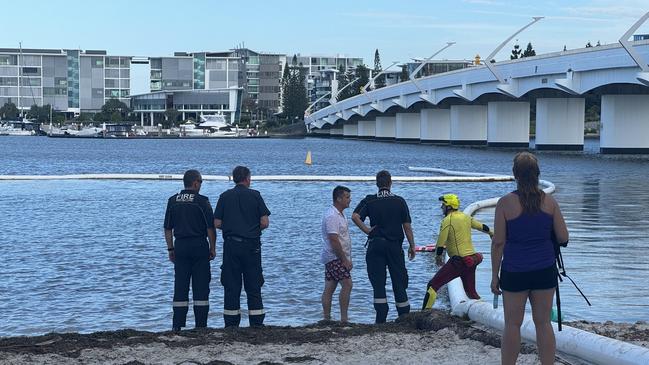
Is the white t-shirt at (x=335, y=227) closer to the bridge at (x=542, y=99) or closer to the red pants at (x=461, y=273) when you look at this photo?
the red pants at (x=461, y=273)

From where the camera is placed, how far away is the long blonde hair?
9.05 m

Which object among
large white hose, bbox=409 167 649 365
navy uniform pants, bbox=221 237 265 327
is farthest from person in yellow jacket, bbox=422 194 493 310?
navy uniform pants, bbox=221 237 265 327

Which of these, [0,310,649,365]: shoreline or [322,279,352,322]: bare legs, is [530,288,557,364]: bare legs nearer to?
[0,310,649,365]: shoreline

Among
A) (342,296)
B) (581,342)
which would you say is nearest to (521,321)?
(581,342)

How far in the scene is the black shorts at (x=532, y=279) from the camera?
912 centimetres

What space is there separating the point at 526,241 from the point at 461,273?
4919 mm

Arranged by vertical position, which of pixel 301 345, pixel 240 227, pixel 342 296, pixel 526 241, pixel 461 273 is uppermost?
pixel 526 241

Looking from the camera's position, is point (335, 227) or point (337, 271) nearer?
point (335, 227)

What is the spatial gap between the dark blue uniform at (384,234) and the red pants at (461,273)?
43 cm

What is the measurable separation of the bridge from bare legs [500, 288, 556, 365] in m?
64.4

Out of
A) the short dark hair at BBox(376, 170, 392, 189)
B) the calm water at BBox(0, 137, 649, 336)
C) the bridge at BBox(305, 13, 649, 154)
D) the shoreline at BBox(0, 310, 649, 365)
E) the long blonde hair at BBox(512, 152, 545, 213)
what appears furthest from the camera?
the bridge at BBox(305, 13, 649, 154)

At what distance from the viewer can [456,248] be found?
45.3ft

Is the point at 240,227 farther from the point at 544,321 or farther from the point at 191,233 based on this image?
the point at 544,321

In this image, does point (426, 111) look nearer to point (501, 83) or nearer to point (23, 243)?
point (501, 83)
